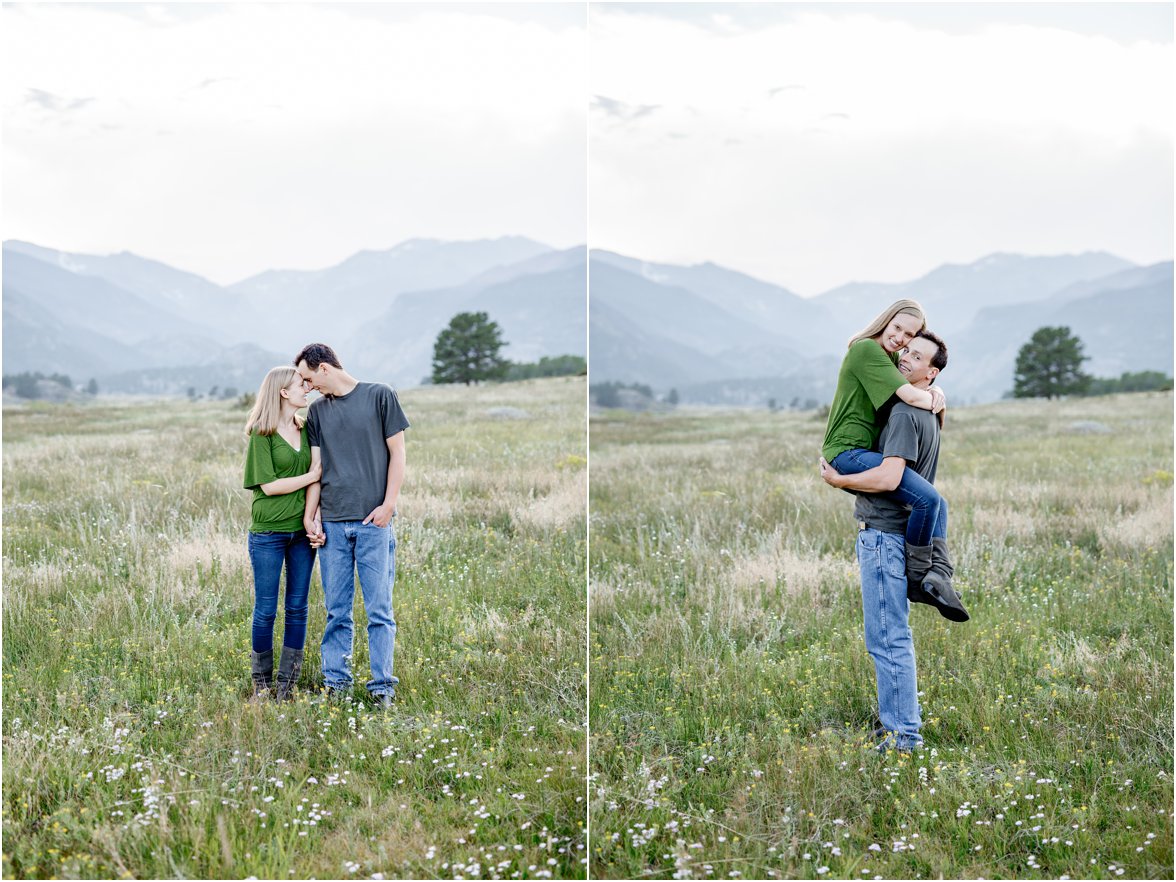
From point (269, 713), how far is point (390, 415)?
1807mm

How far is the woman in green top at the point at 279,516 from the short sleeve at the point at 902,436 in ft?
10.6

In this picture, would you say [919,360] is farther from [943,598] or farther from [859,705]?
[859,705]

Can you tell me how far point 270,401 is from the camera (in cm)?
477

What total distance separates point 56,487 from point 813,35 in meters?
78.5

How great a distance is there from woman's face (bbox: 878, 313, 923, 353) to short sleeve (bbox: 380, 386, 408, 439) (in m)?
2.76

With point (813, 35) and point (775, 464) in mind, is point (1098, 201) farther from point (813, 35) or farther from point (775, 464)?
point (775, 464)

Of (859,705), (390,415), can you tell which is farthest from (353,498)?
(859,705)

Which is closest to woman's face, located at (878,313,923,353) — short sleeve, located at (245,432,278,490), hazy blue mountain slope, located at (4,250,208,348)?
short sleeve, located at (245,432,278,490)

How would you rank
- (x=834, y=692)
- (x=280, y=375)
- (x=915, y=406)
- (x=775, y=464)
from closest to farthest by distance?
(x=915, y=406) → (x=280, y=375) → (x=834, y=692) → (x=775, y=464)

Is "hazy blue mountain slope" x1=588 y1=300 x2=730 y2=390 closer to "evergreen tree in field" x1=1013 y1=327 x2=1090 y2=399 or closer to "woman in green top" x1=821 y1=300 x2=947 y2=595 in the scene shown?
"evergreen tree in field" x1=1013 y1=327 x2=1090 y2=399

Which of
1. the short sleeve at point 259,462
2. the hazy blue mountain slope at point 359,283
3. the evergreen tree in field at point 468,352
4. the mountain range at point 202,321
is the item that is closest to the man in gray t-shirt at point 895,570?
the short sleeve at point 259,462

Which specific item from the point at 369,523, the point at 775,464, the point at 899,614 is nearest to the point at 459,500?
the point at 369,523

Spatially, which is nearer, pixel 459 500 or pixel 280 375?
pixel 280 375

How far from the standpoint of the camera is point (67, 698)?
490cm
